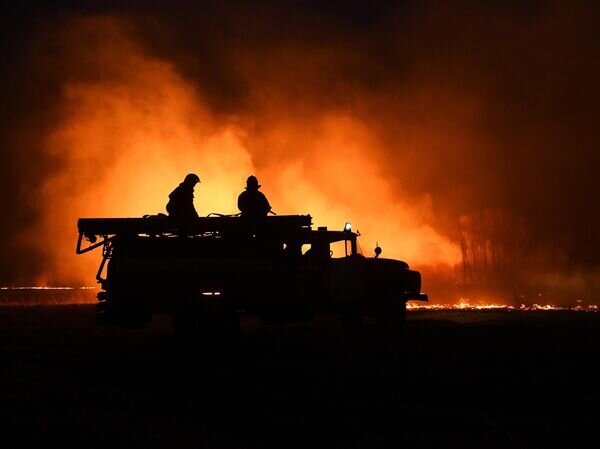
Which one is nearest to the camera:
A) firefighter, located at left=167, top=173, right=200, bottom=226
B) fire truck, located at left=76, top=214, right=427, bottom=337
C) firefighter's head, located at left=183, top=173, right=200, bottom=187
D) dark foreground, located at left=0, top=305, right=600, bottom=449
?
dark foreground, located at left=0, top=305, right=600, bottom=449

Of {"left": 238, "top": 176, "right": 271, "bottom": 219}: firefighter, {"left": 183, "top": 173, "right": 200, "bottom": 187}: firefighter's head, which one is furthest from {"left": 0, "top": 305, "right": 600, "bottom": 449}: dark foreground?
{"left": 183, "top": 173, "right": 200, "bottom": 187}: firefighter's head

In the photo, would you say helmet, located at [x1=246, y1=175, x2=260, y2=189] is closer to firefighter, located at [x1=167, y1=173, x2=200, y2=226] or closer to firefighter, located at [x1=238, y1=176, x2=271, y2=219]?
firefighter, located at [x1=238, y1=176, x2=271, y2=219]

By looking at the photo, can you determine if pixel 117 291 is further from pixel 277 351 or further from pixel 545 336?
pixel 545 336

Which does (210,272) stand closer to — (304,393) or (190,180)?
(190,180)

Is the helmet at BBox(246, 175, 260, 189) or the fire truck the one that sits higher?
the helmet at BBox(246, 175, 260, 189)

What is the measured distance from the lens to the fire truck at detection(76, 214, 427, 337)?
420 inches

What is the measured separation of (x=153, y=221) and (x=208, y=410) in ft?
17.7

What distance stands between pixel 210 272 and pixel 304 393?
3.79 meters

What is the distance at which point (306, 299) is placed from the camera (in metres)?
11.3

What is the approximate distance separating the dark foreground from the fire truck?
2.27ft

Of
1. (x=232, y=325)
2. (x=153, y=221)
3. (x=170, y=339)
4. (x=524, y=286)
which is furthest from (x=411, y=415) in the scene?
(x=524, y=286)

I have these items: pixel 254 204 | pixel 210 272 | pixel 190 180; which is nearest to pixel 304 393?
pixel 210 272

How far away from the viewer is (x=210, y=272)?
1070 centimetres

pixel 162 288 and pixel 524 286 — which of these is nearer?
pixel 162 288
